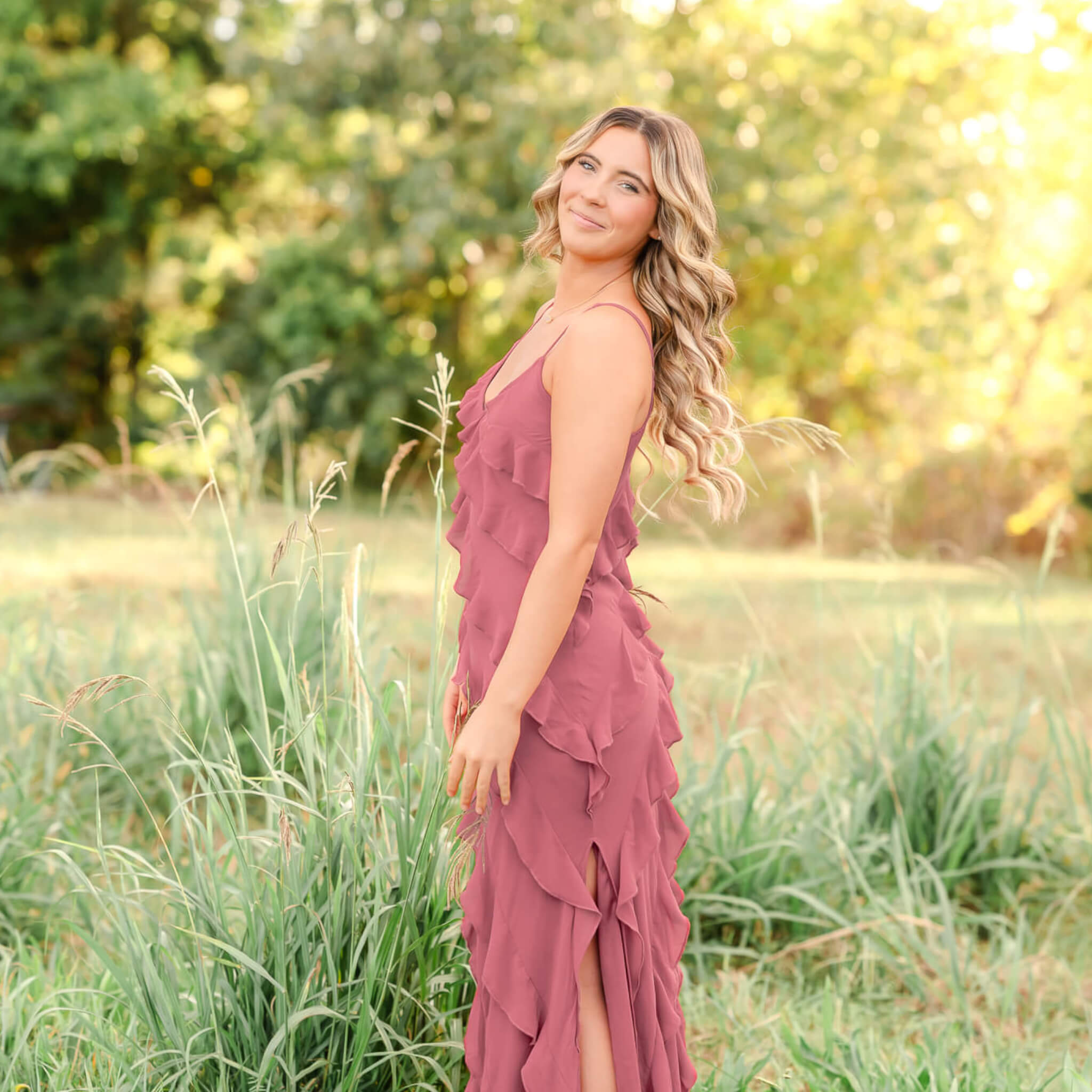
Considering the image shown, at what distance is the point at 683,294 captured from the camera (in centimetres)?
171

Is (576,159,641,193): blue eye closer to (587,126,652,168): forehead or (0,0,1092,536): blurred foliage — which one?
(587,126,652,168): forehead

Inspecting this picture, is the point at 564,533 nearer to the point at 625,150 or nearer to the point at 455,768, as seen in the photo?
the point at 455,768

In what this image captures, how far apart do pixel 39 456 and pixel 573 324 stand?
2512 mm

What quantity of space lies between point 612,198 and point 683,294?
18 centimetres

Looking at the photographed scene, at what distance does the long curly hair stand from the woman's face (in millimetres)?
16

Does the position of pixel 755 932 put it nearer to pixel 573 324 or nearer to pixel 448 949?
pixel 448 949

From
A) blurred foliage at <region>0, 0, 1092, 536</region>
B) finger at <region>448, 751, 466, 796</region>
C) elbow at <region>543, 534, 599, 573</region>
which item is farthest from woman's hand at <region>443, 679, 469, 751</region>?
blurred foliage at <region>0, 0, 1092, 536</region>

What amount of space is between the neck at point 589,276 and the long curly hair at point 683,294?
0.03 m

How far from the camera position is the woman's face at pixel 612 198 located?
166cm

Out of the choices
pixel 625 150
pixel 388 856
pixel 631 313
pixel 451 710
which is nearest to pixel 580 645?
pixel 451 710

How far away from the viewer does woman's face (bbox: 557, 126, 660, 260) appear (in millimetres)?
1659

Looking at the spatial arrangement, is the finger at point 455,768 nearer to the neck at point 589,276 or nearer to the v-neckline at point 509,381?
the v-neckline at point 509,381

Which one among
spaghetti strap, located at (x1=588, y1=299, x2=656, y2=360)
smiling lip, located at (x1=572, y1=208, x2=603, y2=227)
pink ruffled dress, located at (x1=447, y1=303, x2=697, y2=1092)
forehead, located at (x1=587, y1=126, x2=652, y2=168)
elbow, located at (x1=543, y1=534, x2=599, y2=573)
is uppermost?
forehead, located at (x1=587, y1=126, x2=652, y2=168)

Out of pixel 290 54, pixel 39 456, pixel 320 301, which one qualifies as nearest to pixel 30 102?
pixel 290 54
